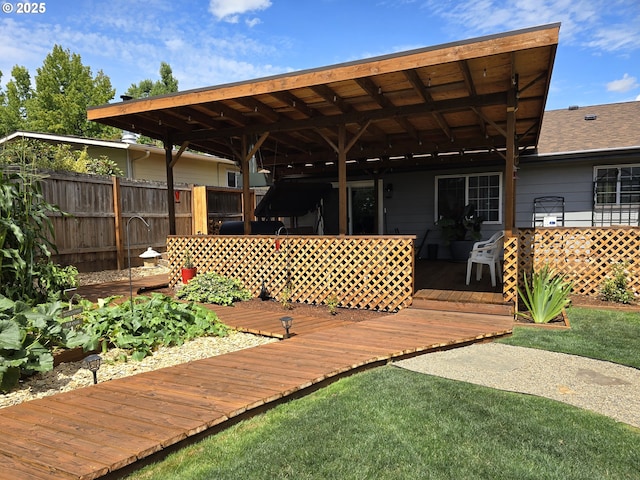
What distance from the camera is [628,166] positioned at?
8.47m

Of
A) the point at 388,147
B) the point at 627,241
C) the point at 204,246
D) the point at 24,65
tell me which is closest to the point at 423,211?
the point at 388,147

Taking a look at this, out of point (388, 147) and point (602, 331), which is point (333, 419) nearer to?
point (602, 331)

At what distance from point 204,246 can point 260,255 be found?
1205mm

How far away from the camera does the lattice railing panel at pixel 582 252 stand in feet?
19.2

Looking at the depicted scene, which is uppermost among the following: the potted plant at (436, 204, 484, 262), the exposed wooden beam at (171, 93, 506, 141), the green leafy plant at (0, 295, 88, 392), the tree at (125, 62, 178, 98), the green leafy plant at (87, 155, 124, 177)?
the tree at (125, 62, 178, 98)

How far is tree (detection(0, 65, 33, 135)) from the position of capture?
99.7 feet

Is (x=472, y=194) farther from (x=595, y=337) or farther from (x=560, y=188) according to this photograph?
(x=595, y=337)

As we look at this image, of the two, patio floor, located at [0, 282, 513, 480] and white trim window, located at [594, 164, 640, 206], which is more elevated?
white trim window, located at [594, 164, 640, 206]

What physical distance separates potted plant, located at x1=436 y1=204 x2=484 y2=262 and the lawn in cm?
686

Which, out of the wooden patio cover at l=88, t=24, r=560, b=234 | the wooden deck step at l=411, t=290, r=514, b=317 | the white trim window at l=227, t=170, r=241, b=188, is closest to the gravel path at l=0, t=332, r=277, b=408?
the wooden deck step at l=411, t=290, r=514, b=317

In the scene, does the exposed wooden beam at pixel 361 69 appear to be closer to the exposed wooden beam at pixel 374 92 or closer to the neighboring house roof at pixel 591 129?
the exposed wooden beam at pixel 374 92

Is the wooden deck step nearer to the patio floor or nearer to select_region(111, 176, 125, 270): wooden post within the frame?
the patio floor

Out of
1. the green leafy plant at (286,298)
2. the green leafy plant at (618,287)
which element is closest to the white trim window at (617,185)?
the green leafy plant at (618,287)

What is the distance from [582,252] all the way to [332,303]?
3912mm
